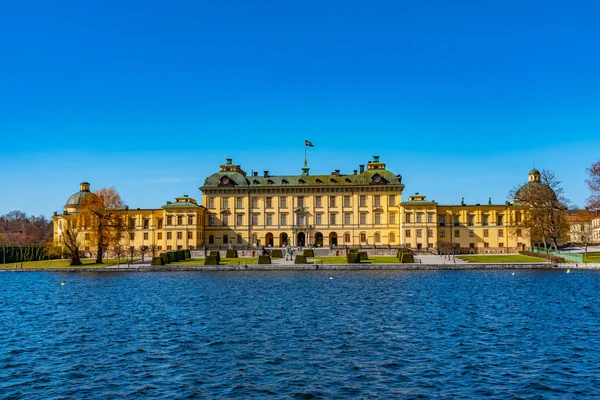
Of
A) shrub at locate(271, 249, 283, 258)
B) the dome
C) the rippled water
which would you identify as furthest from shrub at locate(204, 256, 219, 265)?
the dome

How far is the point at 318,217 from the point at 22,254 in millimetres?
48440

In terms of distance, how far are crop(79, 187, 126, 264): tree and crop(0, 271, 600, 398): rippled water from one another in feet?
102

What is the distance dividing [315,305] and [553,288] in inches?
826

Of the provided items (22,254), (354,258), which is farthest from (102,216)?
(354,258)

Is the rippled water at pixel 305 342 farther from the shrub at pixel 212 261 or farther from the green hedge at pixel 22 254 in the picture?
the green hedge at pixel 22 254

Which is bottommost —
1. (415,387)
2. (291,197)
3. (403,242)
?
(415,387)

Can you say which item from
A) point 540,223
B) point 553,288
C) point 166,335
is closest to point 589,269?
point 540,223

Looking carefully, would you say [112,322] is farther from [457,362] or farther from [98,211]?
[98,211]

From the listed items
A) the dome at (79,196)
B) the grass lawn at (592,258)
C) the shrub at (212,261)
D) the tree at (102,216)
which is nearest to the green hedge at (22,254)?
the dome at (79,196)

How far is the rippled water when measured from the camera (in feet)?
62.6

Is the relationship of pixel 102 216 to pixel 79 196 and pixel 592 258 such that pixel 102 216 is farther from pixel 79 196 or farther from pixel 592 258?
pixel 592 258

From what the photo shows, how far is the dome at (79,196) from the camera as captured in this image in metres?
104

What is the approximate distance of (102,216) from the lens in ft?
254

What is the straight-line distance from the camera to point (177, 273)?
222 feet
